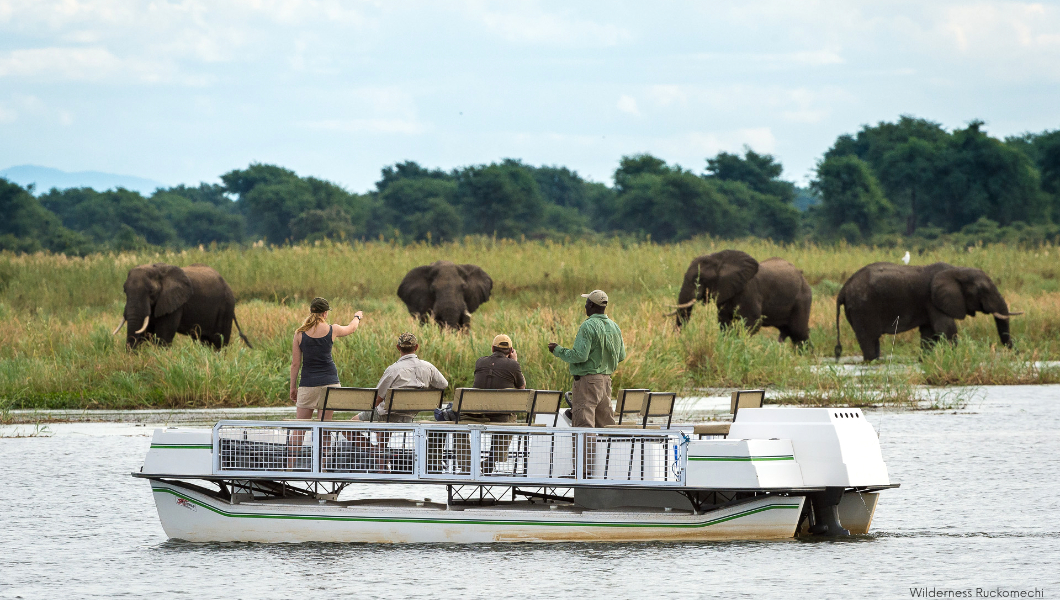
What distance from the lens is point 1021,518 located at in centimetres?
1202

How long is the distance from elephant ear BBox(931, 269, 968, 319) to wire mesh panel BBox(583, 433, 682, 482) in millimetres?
16320

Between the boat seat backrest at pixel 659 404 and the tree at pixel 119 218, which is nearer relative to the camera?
the boat seat backrest at pixel 659 404

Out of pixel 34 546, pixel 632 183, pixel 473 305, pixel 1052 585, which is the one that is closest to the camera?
pixel 1052 585

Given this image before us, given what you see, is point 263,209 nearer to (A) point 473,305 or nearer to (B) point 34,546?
(A) point 473,305

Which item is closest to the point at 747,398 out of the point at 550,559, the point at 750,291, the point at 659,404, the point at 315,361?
the point at 659,404

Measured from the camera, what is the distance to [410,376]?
1169 centimetres

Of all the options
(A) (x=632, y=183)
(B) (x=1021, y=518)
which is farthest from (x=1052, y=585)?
(A) (x=632, y=183)

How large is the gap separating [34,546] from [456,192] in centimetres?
6513

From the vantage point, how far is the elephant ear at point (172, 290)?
78.0 ft

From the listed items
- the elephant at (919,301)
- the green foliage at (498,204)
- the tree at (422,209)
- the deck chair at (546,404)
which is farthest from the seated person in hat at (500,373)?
the green foliage at (498,204)

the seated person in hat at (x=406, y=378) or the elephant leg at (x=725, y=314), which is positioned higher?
the elephant leg at (x=725, y=314)

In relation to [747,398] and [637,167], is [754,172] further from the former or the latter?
[747,398]

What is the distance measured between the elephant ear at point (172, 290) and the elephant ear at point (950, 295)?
1334cm

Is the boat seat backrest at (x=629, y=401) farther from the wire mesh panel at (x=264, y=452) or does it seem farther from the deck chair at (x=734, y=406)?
the wire mesh panel at (x=264, y=452)
